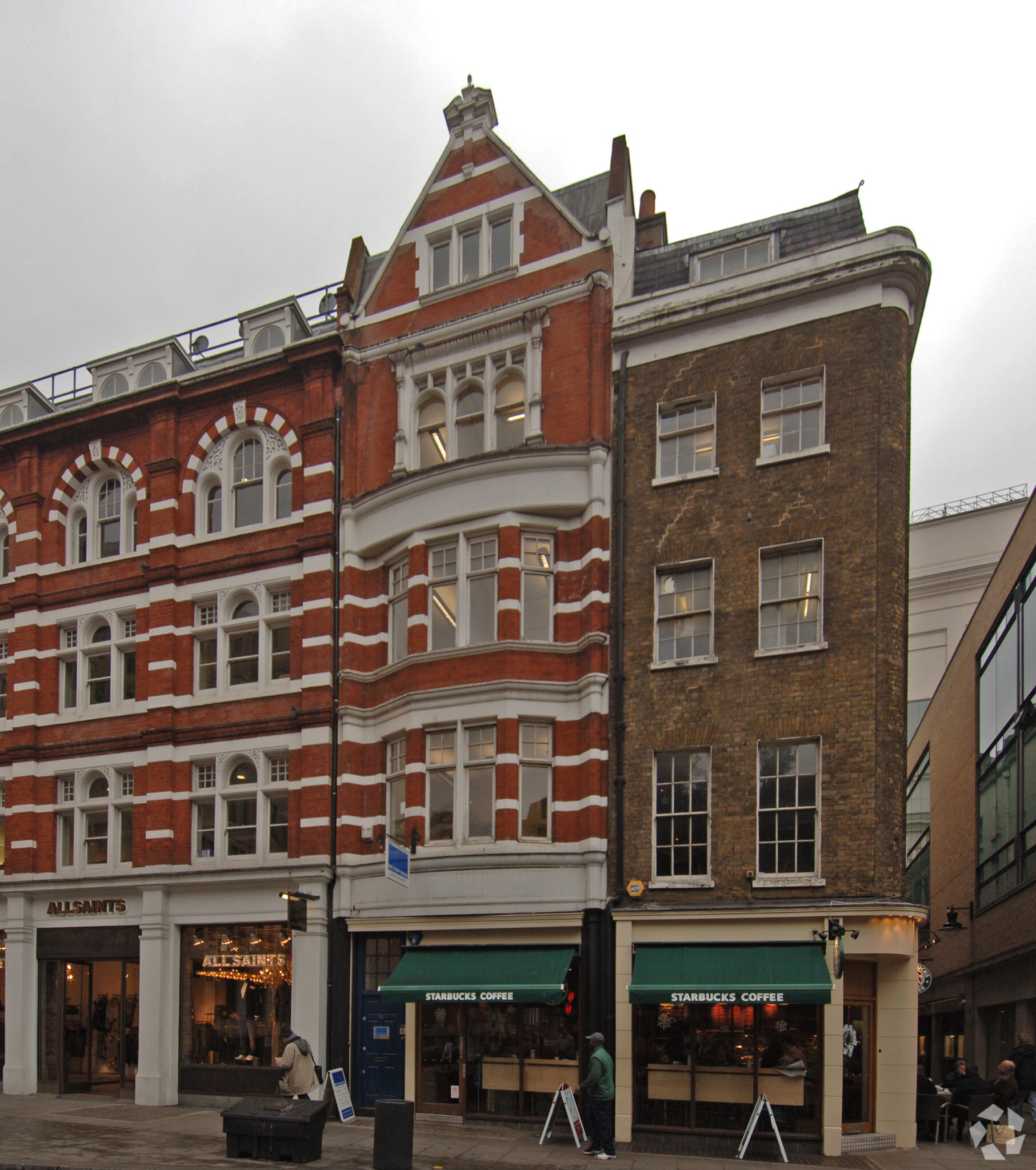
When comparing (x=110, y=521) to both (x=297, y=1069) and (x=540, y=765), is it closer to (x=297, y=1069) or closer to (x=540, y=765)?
(x=540, y=765)

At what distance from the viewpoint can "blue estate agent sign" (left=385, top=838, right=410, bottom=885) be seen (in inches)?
765

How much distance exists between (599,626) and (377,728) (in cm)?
542

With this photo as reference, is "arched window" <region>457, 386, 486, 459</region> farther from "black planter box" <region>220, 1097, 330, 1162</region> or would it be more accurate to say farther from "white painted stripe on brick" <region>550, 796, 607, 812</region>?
"black planter box" <region>220, 1097, 330, 1162</region>

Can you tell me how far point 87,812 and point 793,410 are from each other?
60.5 ft

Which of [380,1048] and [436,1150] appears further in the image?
[380,1048]

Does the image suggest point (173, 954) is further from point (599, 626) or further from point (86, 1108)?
point (599, 626)

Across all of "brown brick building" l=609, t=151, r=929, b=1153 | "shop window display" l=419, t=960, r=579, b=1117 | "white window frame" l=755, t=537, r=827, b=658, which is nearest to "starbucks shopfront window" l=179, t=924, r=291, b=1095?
"shop window display" l=419, t=960, r=579, b=1117

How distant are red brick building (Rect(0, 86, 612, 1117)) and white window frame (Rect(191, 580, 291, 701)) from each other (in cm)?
8

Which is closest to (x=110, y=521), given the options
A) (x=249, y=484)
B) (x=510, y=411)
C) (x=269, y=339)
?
(x=249, y=484)

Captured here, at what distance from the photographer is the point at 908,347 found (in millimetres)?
20500

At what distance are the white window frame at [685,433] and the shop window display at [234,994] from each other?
12.0 meters

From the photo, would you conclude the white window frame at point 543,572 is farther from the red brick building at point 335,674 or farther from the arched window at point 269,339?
the arched window at point 269,339

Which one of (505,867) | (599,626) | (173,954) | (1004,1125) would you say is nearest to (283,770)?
(173,954)

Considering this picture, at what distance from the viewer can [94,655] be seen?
2756 cm
